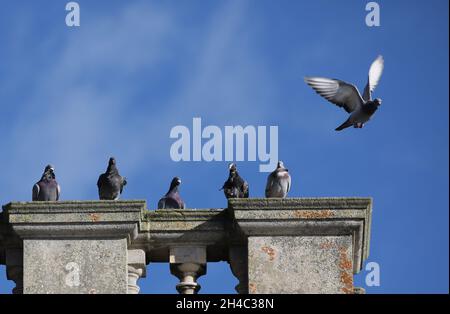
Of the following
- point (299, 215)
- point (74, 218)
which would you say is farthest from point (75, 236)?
point (299, 215)

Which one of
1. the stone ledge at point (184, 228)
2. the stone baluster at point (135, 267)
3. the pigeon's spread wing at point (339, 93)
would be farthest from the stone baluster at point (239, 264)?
the pigeon's spread wing at point (339, 93)

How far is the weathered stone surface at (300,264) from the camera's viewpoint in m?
50.7

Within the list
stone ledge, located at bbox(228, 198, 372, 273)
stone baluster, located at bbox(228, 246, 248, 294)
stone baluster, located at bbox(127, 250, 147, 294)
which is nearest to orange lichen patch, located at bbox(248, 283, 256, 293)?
stone baluster, located at bbox(228, 246, 248, 294)

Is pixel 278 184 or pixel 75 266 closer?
pixel 75 266

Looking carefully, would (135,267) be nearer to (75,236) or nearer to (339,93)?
(75,236)

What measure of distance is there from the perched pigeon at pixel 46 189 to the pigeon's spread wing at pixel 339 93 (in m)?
4.37

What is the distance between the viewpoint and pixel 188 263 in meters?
51.4

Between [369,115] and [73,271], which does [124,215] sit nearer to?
[73,271]

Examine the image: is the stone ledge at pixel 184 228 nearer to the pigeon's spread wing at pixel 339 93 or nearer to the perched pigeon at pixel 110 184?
the perched pigeon at pixel 110 184

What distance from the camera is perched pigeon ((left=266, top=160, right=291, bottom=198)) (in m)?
52.1

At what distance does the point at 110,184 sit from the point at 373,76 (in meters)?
4.78

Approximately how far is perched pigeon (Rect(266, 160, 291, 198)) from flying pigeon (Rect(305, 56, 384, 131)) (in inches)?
64.5

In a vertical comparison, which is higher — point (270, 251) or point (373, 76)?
point (373, 76)

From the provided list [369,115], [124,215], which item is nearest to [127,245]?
[124,215]
